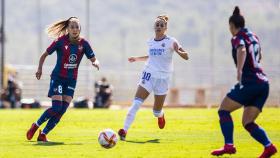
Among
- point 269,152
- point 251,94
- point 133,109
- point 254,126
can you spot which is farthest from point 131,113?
point 269,152

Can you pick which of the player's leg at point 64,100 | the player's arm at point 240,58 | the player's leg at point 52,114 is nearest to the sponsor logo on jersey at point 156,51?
the player's leg at point 64,100

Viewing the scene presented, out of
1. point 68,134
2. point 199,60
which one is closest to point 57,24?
point 68,134

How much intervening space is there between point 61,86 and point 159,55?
2224 mm

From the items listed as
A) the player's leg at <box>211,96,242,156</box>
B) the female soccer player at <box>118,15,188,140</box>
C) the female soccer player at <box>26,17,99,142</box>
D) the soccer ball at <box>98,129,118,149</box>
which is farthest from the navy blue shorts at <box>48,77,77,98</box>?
the player's leg at <box>211,96,242,156</box>

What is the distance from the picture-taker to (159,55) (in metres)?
19.2

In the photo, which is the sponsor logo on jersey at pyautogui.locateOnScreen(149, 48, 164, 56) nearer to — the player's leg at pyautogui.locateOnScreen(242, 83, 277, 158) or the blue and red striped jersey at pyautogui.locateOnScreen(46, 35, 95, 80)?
the blue and red striped jersey at pyautogui.locateOnScreen(46, 35, 95, 80)

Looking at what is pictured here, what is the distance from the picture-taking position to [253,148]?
16.3 metres

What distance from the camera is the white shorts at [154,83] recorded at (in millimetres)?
19141

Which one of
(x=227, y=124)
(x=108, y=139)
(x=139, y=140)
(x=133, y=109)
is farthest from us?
(x=133, y=109)

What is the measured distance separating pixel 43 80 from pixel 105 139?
146ft

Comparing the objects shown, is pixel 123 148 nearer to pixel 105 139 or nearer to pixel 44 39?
pixel 105 139

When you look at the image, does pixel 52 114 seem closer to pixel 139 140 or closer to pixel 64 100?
pixel 64 100


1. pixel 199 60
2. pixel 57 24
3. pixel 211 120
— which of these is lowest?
pixel 199 60

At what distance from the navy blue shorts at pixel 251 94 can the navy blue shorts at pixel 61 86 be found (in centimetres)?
504
